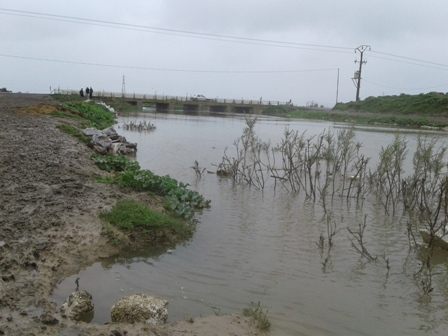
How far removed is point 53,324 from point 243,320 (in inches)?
82.7

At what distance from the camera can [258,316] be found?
5840 mm

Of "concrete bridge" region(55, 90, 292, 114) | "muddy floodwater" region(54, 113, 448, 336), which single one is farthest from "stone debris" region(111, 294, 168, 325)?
→ "concrete bridge" region(55, 90, 292, 114)

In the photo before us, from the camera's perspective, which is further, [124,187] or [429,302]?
[124,187]

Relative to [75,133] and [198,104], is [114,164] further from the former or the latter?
[198,104]

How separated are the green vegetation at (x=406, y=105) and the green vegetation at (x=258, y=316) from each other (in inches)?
2750

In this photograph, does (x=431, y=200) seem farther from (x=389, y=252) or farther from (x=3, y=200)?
(x=3, y=200)

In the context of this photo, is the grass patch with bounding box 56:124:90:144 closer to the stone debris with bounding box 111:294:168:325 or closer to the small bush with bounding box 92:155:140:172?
the small bush with bounding box 92:155:140:172

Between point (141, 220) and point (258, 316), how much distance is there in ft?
11.4

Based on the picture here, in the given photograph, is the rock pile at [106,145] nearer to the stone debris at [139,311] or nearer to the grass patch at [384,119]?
the stone debris at [139,311]

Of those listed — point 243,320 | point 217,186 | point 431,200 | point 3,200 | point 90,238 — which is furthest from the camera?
point 217,186

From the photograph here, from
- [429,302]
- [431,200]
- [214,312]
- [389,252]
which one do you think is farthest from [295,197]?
[214,312]


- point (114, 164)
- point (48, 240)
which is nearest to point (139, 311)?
Result: point (48, 240)

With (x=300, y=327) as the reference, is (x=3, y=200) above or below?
above

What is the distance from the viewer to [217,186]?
15305mm
